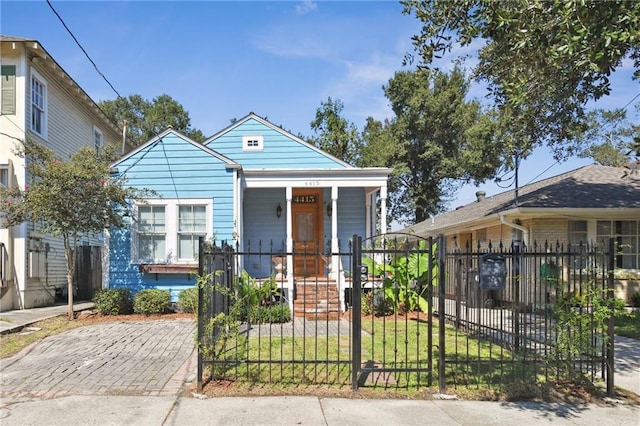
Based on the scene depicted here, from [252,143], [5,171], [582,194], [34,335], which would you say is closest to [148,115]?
[252,143]

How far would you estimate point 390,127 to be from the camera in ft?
102

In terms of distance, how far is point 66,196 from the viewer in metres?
11.1

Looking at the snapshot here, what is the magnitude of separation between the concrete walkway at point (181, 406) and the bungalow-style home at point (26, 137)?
22.2 ft

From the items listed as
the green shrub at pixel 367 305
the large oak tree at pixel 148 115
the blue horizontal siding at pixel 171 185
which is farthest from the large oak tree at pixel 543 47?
the large oak tree at pixel 148 115

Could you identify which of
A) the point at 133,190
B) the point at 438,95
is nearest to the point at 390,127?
the point at 438,95

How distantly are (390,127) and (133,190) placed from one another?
21389mm

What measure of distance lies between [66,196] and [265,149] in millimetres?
6411

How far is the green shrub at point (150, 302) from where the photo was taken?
491 inches

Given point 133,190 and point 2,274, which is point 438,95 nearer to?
point 133,190

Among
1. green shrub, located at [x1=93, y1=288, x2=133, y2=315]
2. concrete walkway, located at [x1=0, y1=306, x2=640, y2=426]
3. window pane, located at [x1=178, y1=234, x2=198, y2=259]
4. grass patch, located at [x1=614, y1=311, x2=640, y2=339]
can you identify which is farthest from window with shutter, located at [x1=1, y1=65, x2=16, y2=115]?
grass patch, located at [x1=614, y1=311, x2=640, y2=339]

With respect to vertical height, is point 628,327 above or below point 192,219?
below

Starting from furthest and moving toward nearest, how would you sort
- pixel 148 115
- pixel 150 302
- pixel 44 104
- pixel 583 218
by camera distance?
pixel 148 115 → pixel 44 104 → pixel 583 218 → pixel 150 302

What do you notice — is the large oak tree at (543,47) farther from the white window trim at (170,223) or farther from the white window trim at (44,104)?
the white window trim at (44,104)

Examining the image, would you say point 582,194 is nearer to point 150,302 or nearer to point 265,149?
point 265,149
